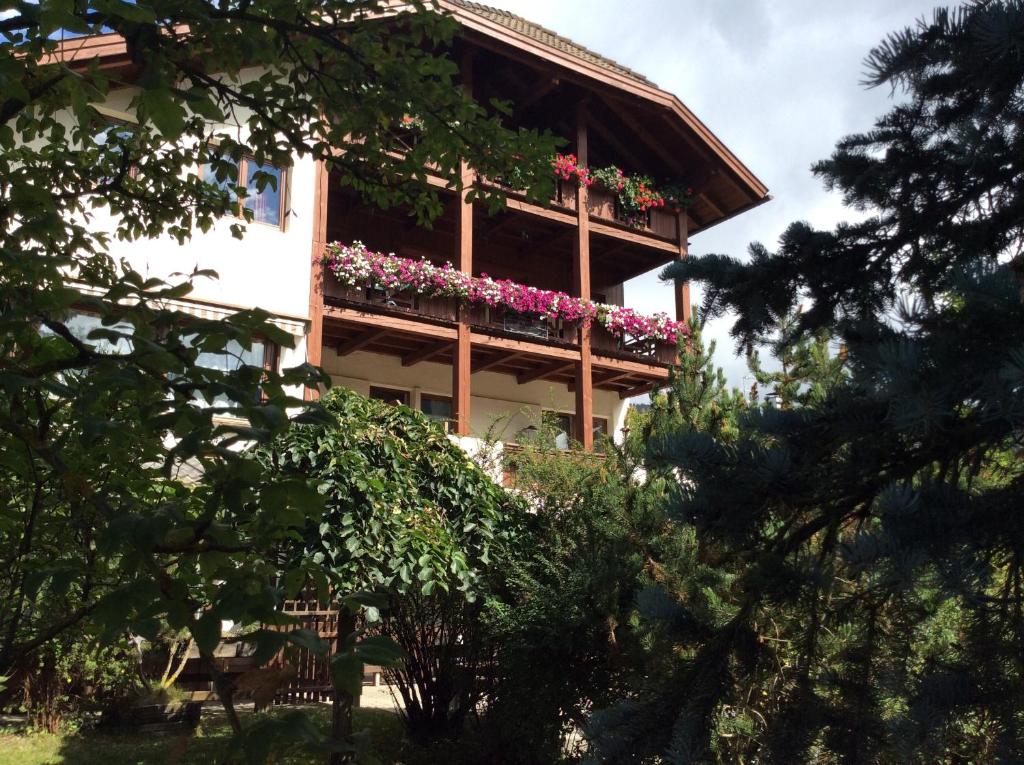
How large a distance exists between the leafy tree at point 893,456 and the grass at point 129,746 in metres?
5.79

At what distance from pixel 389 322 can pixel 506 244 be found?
5.23 metres

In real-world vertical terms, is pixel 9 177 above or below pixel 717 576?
above

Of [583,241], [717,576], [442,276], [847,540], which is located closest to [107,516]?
[847,540]

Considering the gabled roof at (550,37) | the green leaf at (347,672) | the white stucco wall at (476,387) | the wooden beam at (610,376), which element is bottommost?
the green leaf at (347,672)

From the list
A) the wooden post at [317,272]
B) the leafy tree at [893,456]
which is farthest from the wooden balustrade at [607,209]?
the leafy tree at [893,456]

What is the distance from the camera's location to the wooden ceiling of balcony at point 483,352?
1508 cm

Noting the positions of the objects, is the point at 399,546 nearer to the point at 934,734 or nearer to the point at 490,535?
the point at 490,535

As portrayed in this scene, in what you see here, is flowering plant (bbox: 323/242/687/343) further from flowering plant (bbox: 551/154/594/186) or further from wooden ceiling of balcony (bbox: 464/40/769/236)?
wooden ceiling of balcony (bbox: 464/40/769/236)

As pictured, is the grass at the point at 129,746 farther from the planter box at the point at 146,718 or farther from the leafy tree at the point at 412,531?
the leafy tree at the point at 412,531

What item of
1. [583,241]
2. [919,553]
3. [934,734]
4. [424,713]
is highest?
[583,241]

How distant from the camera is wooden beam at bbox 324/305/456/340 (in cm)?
1449

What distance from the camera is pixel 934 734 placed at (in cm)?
220

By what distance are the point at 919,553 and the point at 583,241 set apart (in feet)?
52.0

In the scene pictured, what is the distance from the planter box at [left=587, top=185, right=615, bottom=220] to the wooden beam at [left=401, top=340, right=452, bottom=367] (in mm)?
4337
